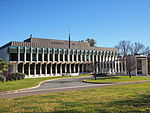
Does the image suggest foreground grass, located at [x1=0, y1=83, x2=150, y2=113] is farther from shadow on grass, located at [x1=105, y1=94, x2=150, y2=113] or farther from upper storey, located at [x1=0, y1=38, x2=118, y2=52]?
upper storey, located at [x1=0, y1=38, x2=118, y2=52]

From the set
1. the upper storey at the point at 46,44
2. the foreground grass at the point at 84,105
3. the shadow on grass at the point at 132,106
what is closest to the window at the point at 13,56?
the upper storey at the point at 46,44

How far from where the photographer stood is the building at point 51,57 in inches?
1716

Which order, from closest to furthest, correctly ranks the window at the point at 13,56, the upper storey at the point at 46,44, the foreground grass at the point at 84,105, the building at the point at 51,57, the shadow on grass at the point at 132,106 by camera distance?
the shadow on grass at the point at 132,106 < the foreground grass at the point at 84,105 < the window at the point at 13,56 < the building at the point at 51,57 < the upper storey at the point at 46,44

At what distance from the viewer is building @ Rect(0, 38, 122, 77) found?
4359cm

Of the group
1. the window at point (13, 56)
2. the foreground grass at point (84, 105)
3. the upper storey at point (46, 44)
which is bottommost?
the foreground grass at point (84, 105)

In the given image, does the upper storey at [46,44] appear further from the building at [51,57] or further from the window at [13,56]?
the window at [13,56]

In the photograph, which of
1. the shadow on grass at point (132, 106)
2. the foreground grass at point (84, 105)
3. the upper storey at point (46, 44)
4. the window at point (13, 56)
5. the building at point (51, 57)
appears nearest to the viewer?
the shadow on grass at point (132, 106)

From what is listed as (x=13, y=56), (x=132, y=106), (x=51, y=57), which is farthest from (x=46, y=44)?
(x=132, y=106)

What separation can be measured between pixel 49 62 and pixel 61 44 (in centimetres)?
974

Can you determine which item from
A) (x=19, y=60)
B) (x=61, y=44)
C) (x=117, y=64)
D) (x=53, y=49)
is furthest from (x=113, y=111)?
(x=117, y=64)

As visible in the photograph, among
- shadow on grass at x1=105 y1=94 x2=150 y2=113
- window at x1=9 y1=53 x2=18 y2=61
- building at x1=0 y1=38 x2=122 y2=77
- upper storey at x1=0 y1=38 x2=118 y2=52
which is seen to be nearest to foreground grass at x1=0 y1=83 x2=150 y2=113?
shadow on grass at x1=105 y1=94 x2=150 y2=113

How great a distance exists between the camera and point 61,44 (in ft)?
183

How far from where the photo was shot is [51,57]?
5059 centimetres

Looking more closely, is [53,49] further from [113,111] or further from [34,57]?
[113,111]
